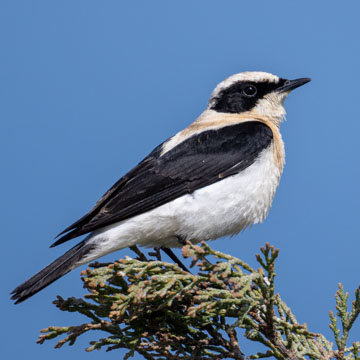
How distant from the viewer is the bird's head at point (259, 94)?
5.55 metres

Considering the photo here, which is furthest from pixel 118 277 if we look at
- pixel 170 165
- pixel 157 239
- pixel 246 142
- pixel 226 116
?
pixel 226 116

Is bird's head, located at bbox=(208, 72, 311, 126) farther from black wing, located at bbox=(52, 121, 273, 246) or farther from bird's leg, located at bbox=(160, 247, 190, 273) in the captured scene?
bird's leg, located at bbox=(160, 247, 190, 273)

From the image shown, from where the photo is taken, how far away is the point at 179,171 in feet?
15.0

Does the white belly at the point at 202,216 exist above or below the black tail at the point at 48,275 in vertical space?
above

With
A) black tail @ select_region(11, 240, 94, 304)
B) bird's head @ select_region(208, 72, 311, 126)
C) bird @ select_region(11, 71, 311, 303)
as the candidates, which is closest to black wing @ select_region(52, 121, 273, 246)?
bird @ select_region(11, 71, 311, 303)

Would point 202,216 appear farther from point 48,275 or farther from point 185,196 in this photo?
point 48,275

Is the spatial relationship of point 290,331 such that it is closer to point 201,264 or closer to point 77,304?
point 201,264

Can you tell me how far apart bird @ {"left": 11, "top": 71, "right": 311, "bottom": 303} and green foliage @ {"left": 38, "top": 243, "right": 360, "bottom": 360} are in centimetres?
52

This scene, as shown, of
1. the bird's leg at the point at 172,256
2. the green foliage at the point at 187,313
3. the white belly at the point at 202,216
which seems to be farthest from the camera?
the bird's leg at the point at 172,256

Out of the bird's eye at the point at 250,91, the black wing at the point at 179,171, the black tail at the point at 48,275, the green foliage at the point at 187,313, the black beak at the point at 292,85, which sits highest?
the bird's eye at the point at 250,91

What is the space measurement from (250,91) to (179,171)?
143 centimetres

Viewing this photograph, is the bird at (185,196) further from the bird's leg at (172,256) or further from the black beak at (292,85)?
the black beak at (292,85)

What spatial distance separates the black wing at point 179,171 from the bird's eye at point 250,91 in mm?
549

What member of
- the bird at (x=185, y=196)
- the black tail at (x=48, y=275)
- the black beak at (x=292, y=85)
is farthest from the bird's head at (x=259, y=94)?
the black tail at (x=48, y=275)
